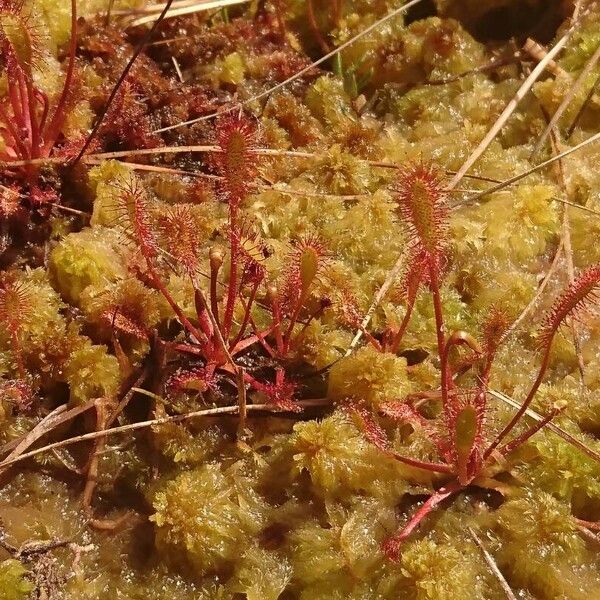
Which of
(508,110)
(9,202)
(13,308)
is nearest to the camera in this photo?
(13,308)

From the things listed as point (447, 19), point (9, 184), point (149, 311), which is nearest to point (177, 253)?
point (149, 311)

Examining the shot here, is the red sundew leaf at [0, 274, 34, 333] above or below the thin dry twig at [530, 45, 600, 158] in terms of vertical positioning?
below

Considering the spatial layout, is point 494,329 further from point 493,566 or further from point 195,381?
point 195,381

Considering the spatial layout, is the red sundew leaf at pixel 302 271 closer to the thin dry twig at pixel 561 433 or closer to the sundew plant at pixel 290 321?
the sundew plant at pixel 290 321

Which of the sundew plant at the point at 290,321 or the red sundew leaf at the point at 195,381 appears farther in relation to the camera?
the red sundew leaf at the point at 195,381

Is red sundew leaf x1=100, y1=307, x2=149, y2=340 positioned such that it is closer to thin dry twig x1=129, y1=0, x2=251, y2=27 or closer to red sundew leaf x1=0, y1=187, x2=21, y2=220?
red sundew leaf x1=0, y1=187, x2=21, y2=220

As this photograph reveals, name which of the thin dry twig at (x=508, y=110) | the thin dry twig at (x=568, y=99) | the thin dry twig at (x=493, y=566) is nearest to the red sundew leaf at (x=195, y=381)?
the thin dry twig at (x=493, y=566)

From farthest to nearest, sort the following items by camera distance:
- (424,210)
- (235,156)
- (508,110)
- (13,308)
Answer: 1. (508,110)
2. (13,308)
3. (235,156)
4. (424,210)

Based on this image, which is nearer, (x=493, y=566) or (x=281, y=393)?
(x=493, y=566)

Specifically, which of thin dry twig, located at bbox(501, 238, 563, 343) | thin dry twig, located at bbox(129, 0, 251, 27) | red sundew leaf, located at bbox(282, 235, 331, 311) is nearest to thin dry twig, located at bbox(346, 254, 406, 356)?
red sundew leaf, located at bbox(282, 235, 331, 311)

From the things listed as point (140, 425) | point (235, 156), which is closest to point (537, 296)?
point (235, 156)
